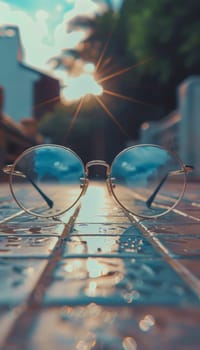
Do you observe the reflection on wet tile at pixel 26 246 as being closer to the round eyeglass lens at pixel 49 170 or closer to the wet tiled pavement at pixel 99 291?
the wet tiled pavement at pixel 99 291

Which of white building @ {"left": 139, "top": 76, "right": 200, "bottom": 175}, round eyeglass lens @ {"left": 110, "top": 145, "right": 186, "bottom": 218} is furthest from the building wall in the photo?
round eyeglass lens @ {"left": 110, "top": 145, "right": 186, "bottom": 218}

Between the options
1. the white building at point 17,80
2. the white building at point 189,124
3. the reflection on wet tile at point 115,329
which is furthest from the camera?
the white building at point 17,80

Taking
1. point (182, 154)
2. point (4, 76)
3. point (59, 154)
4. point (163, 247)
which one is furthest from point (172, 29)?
point (163, 247)

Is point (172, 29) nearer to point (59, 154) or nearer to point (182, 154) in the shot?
point (182, 154)

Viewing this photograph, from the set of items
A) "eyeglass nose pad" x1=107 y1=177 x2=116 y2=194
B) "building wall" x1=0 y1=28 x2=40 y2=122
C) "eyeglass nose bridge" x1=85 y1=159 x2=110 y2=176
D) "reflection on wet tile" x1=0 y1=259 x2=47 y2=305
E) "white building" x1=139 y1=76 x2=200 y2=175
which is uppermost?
"building wall" x1=0 y1=28 x2=40 y2=122

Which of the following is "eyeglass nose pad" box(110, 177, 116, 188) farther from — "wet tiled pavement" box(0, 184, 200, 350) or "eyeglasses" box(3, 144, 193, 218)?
"wet tiled pavement" box(0, 184, 200, 350)

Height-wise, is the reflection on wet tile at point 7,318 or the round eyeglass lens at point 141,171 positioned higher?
the round eyeglass lens at point 141,171

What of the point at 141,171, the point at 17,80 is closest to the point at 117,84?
the point at 17,80

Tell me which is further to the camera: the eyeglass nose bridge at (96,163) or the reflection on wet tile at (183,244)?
the eyeglass nose bridge at (96,163)

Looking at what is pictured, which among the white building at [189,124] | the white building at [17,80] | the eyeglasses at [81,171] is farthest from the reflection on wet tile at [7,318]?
the white building at [17,80]
